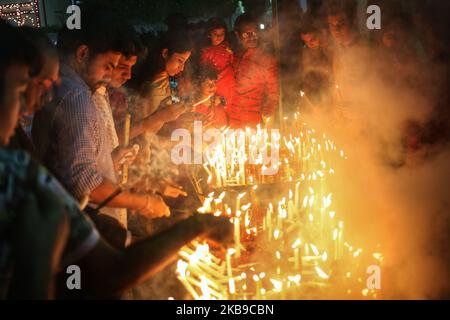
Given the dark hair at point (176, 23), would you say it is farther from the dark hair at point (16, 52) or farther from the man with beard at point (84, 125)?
the dark hair at point (16, 52)

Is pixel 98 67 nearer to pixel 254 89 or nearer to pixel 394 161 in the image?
pixel 254 89

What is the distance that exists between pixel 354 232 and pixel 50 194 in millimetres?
3631

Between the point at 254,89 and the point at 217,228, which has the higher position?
the point at 254,89

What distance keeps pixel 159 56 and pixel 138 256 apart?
3.62 metres

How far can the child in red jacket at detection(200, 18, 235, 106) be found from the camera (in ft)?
21.0

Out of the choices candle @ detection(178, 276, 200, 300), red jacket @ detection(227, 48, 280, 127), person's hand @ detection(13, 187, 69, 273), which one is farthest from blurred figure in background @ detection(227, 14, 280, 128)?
person's hand @ detection(13, 187, 69, 273)

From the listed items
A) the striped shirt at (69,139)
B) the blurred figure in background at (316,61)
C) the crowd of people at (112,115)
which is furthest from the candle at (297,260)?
the blurred figure in background at (316,61)

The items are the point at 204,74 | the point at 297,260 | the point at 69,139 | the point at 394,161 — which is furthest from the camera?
the point at 204,74

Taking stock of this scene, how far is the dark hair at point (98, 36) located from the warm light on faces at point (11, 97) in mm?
1295

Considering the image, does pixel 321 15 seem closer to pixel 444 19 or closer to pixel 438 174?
pixel 444 19

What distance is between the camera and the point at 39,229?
5.79ft

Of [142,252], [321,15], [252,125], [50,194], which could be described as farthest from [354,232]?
[50,194]

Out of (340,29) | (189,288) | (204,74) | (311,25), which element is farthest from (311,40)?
(189,288)

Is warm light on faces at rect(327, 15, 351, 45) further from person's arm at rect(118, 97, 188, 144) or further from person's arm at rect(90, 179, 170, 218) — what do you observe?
person's arm at rect(90, 179, 170, 218)
